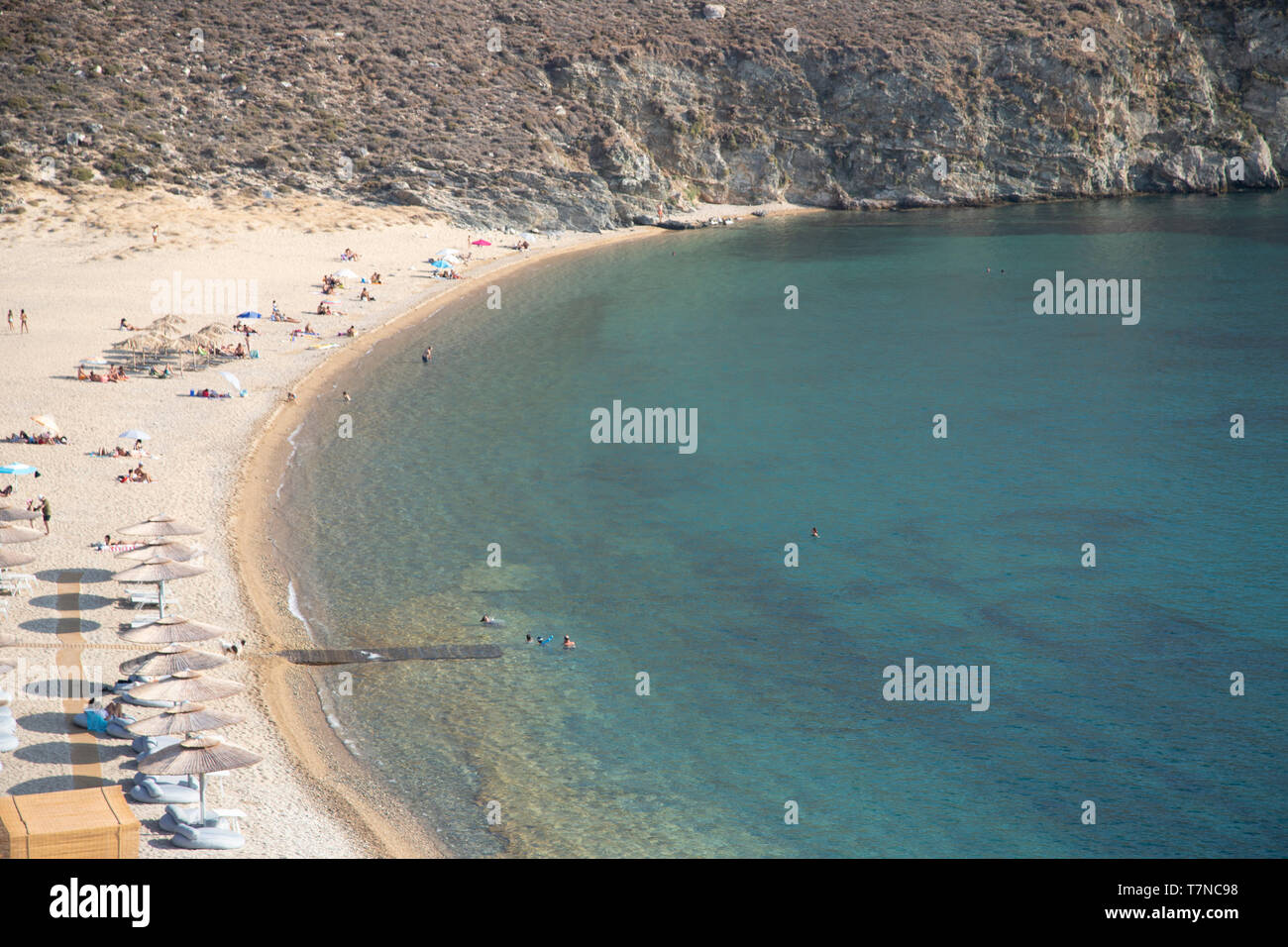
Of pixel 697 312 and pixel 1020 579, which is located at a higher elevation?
pixel 697 312

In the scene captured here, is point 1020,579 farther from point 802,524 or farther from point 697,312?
point 697,312

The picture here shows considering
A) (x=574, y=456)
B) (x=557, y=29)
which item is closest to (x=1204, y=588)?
(x=574, y=456)

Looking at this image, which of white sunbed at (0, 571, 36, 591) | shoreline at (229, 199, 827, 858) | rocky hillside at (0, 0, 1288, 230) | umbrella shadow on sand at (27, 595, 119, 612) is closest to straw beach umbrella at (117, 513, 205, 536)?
umbrella shadow on sand at (27, 595, 119, 612)

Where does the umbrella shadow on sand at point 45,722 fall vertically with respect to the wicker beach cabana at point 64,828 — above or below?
above

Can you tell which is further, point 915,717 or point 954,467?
point 954,467
